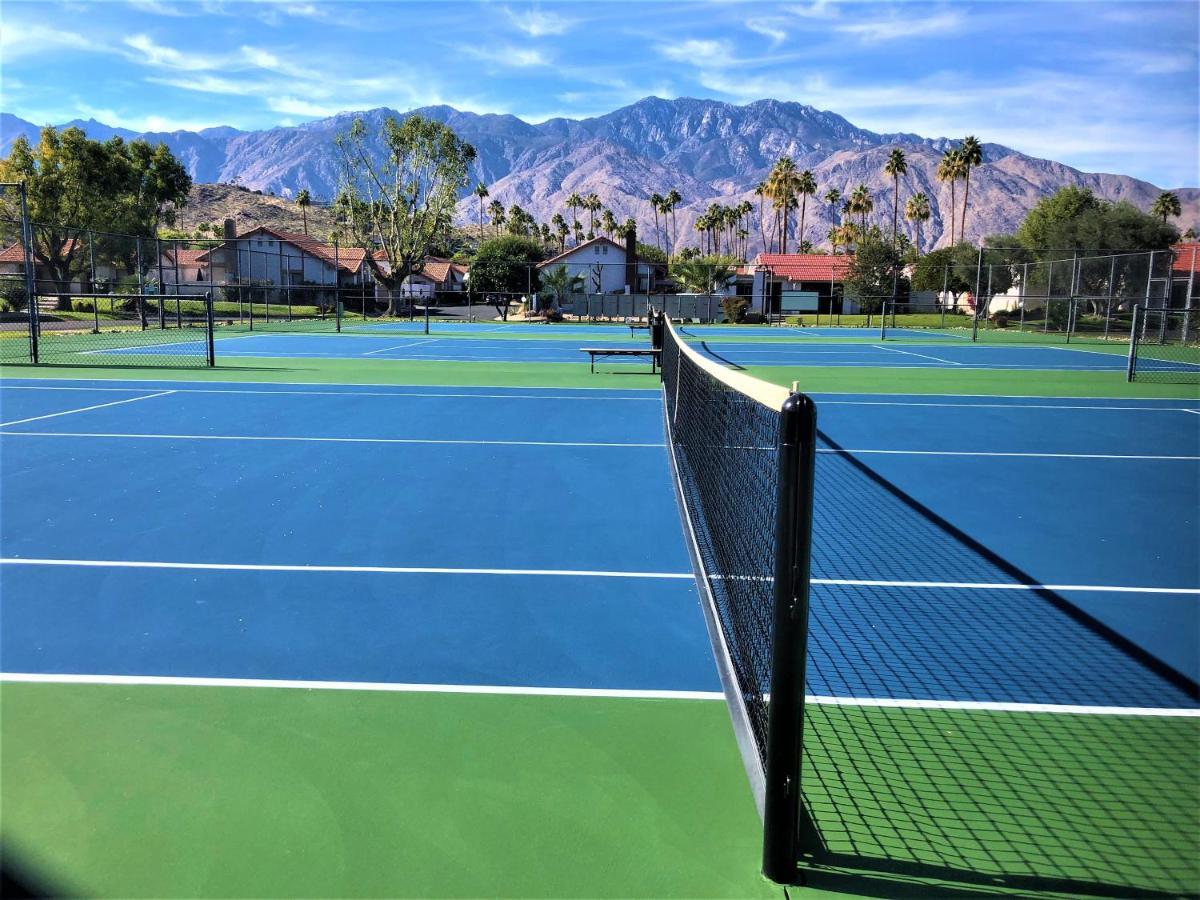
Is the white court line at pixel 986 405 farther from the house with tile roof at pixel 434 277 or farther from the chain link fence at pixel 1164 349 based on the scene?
the house with tile roof at pixel 434 277

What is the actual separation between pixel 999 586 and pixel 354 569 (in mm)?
4359

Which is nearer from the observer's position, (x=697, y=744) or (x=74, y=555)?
(x=697, y=744)

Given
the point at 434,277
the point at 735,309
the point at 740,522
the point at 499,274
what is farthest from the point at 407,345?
the point at 434,277

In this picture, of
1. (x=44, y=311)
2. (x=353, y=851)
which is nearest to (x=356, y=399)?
(x=353, y=851)

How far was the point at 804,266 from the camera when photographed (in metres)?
84.2

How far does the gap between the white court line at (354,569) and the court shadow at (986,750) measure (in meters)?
1.37

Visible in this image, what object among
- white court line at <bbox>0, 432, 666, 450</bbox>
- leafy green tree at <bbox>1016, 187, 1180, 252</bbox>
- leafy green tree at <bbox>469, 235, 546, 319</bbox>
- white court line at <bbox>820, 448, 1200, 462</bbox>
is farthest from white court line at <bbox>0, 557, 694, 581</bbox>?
leafy green tree at <bbox>469, 235, 546, 319</bbox>

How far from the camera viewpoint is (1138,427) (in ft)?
45.4

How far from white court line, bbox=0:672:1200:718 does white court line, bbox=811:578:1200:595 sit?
70.3 inches

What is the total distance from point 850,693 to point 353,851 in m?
2.49

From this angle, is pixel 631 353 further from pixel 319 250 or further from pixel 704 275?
pixel 319 250

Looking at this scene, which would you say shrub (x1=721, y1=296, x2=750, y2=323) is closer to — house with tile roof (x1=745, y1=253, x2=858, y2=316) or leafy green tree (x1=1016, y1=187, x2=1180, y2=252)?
house with tile roof (x1=745, y1=253, x2=858, y2=316)

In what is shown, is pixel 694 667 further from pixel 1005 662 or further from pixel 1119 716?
pixel 1119 716

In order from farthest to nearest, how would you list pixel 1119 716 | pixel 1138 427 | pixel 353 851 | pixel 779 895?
1. pixel 1138 427
2. pixel 1119 716
3. pixel 353 851
4. pixel 779 895
